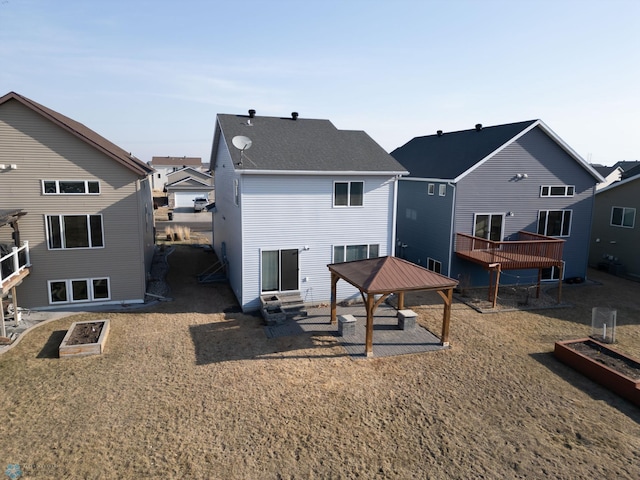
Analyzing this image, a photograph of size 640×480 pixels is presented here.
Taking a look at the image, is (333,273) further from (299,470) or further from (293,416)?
(299,470)

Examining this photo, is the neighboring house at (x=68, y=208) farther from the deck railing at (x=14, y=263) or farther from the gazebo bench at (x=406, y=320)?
the gazebo bench at (x=406, y=320)

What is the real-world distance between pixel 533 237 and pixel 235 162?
14649 mm

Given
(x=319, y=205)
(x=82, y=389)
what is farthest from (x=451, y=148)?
(x=82, y=389)

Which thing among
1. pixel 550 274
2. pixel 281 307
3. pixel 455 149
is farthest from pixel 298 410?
pixel 455 149

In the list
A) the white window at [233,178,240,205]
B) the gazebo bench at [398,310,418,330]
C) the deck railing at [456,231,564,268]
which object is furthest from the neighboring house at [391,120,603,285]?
the white window at [233,178,240,205]

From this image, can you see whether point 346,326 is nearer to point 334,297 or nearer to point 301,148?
point 334,297

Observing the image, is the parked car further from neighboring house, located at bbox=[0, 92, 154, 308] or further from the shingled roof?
neighboring house, located at bbox=[0, 92, 154, 308]

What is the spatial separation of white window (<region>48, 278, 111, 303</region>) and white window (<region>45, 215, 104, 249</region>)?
1404 millimetres

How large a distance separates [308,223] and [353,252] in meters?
2.44

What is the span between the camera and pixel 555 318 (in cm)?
1731

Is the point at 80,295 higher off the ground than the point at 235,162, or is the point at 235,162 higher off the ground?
the point at 235,162

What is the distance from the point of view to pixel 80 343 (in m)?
13.2

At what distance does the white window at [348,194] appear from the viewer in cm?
1772

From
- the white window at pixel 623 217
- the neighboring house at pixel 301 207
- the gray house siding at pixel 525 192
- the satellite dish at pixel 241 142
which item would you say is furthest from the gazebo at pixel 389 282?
the white window at pixel 623 217
